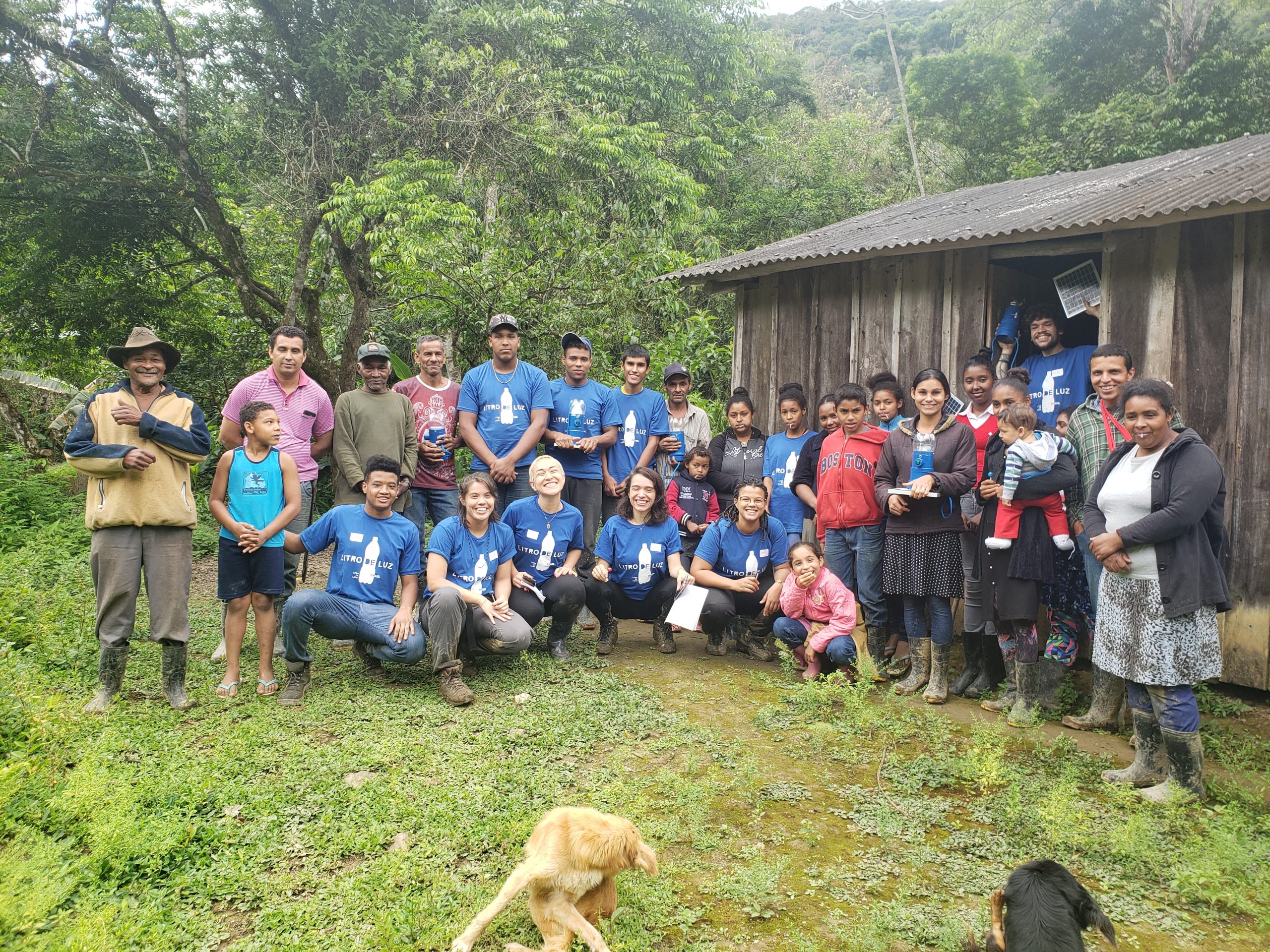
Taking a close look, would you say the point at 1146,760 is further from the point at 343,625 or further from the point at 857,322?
the point at 857,322

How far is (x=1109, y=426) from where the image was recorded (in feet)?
15.2

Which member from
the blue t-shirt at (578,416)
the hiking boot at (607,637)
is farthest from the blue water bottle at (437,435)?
the hiking boot at (607,637)

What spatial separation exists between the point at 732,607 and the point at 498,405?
2310 mm

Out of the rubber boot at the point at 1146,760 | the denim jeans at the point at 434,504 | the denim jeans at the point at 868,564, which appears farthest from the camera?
the denim jeans at the point at 434,504

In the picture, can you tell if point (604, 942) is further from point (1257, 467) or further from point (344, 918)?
point (1257, 467)

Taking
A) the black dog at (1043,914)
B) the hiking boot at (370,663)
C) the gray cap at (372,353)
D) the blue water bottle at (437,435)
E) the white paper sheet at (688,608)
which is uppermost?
the gray cap at (372,353)

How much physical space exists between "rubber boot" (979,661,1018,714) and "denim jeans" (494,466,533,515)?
3478 mm

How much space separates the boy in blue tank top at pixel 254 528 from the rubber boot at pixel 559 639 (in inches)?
70.6

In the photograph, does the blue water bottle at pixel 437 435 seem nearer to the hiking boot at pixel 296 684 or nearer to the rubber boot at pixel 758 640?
the hiking boot at pixel 296 684

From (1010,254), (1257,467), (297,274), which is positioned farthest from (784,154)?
(1257,467)

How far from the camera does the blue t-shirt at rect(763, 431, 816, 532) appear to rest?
6.47 meters

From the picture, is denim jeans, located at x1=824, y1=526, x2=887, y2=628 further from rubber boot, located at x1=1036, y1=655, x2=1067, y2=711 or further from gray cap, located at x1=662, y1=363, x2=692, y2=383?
gray cap, located at x1=662, y1=363, x2=692, y2=383

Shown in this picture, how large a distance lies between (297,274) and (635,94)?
10.6 m

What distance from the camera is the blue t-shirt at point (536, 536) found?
582cm
